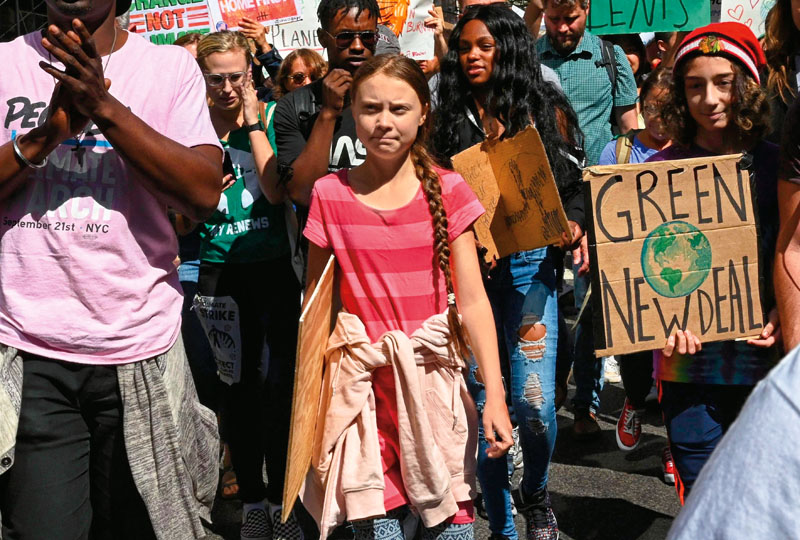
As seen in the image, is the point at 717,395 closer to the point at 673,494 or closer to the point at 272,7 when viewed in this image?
the point at 673,494

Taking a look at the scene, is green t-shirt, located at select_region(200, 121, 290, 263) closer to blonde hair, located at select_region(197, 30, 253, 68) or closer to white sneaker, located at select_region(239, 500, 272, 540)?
blonde hair, located at select_region(197, 30, 253, 68)

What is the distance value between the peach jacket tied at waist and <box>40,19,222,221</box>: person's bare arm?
705 millimetres

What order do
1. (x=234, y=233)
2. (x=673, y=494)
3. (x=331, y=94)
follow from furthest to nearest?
(x=673, y=494)
(x=234, y=233)
(x=331, y=94)

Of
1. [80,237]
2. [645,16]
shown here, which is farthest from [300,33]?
[80,237]

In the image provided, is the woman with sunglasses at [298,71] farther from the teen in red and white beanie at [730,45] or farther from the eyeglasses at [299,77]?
the teen in red and white beanie at [730,45]

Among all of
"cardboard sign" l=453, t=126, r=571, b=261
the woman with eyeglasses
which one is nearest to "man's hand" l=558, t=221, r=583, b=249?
"cardboard sign" l=453, t=126, r=571, b=261

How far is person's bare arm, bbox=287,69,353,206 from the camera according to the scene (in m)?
3.69

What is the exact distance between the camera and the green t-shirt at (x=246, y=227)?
411 centimetres

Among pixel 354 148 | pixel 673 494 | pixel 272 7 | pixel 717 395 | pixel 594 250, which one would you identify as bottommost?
pixel 673 494

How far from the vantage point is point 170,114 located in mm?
2533

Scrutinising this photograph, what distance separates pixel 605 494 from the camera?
182 inches

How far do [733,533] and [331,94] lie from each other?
2.97 meters

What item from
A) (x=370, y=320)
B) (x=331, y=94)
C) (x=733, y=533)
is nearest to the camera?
(x=733, y=533)

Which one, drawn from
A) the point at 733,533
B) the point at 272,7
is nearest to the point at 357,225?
the point at 733,533
